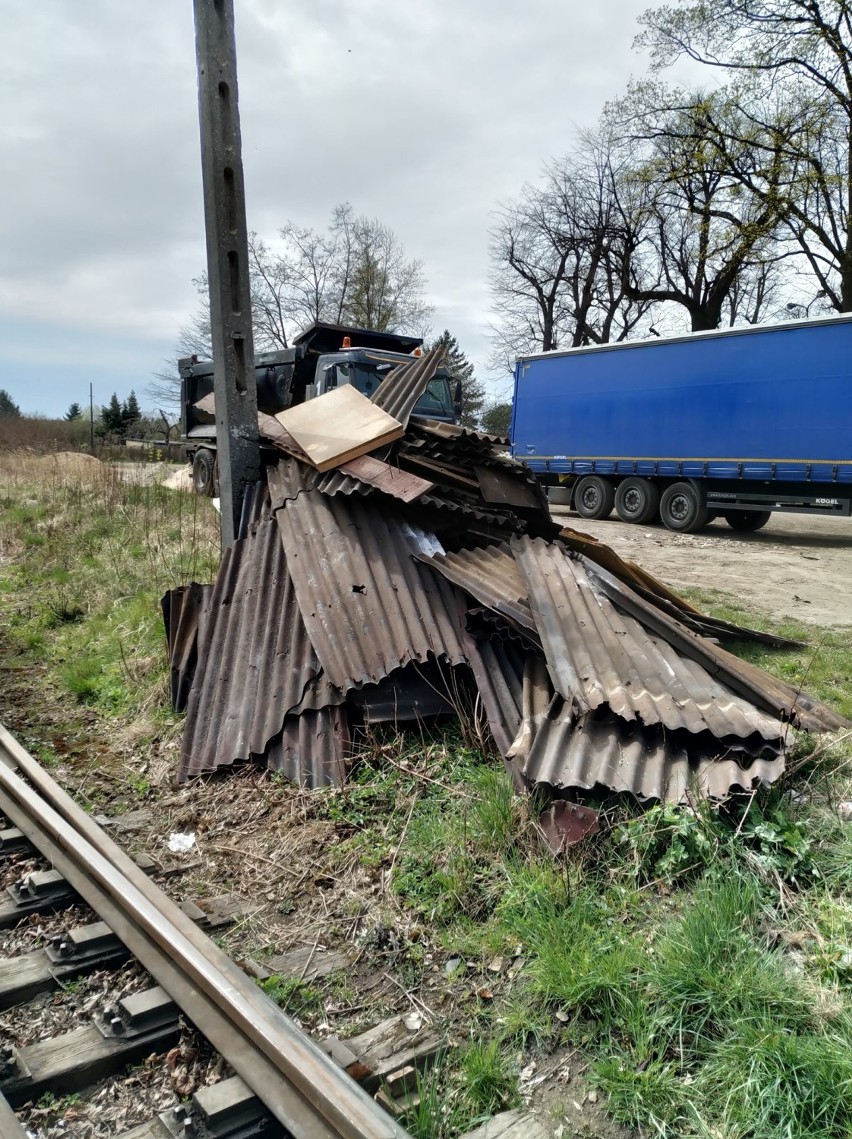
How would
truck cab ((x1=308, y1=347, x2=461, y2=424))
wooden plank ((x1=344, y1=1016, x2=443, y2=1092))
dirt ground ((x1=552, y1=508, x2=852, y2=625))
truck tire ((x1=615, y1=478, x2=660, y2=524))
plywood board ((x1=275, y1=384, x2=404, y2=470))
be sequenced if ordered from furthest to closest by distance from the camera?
truck tire ((x1=615, y1=478, x2=660, y2=524)), truck cab ((x1=308, y1=347, x2=461, y2=424)), dirt ground ((x1=552, y1=508, x2=852, y2=625)), plywood board ((x1=275, y1=384, x2=404, y2=470)), wooden plank ((x1=344, y1=1016, x2=443, y2=1092))

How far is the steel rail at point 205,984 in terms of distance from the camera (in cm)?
227

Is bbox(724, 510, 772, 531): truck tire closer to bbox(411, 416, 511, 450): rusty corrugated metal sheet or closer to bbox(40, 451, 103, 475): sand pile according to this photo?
bbox(411, 416, 511, 450): rusty corrugated metal sheet

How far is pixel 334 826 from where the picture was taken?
13.5 ft

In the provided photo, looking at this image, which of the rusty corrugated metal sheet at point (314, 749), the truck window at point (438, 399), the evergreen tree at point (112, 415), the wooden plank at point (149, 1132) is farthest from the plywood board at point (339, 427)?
the evergreen tree at point (112, 415)

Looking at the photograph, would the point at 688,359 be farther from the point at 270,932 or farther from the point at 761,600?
the point at 270,932

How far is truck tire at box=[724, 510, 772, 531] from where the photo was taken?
17.2m

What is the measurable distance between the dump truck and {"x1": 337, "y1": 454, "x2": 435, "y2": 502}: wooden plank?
25.3 ft

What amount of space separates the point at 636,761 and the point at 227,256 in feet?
16.6

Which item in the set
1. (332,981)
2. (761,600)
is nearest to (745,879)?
(332,981)

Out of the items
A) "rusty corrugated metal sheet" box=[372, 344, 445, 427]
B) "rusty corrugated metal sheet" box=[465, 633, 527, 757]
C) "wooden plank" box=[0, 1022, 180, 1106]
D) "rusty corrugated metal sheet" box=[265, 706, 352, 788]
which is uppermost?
"rusty corrugated metal sheet" box=[372, 344, 445, 427]

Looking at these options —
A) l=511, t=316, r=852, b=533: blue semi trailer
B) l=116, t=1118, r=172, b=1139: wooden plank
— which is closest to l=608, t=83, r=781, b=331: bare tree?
l=511, t=316, r=852, b=533: blue semi trailer

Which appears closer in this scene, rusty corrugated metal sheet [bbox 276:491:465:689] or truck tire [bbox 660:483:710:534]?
rusty corrugated metal sheet [bbox 276:491:465:689]

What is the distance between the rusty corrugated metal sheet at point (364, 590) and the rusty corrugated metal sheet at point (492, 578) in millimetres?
148

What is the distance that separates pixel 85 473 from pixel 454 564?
11042 mm
